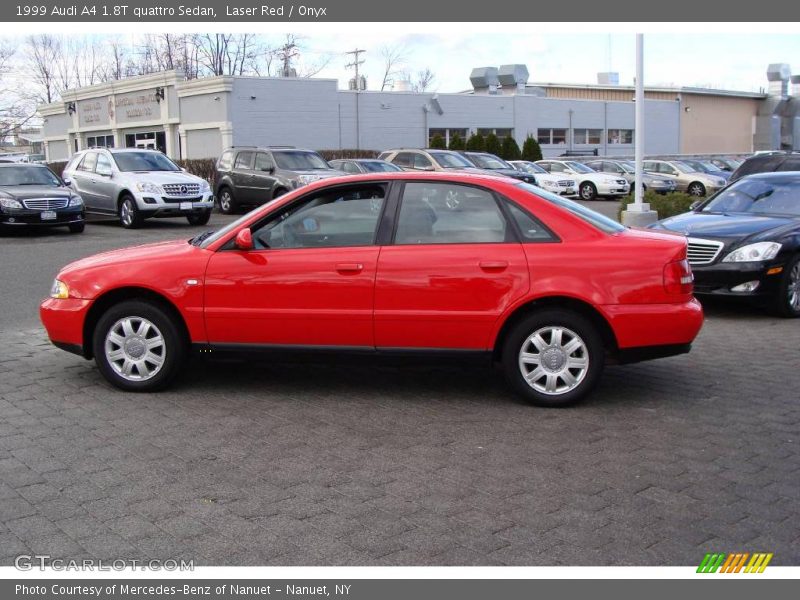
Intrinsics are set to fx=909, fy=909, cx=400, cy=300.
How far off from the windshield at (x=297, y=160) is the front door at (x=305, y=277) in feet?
57.7

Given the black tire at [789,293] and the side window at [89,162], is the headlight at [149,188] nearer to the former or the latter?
the side window at [89,162]

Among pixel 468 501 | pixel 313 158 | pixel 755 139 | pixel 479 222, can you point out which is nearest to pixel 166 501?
pixel 468 501

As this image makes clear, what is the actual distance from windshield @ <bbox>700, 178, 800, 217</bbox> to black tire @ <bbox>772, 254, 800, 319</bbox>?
1.09 m

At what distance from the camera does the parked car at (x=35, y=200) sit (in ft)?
62.0

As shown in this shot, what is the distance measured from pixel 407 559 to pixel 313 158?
2140cm

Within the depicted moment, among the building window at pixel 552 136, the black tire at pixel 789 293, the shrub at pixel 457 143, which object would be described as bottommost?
the black tire at pixel 789 293

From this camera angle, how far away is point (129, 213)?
816 inches

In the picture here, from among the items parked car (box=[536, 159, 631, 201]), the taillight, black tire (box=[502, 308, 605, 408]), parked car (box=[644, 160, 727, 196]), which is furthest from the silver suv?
parked car (box=[644, 160, 727, 196])

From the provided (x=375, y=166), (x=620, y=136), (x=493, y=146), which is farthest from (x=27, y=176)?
(x=620, y=136)

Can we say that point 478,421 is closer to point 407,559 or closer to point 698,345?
point 407,559

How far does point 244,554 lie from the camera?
4.04 metres

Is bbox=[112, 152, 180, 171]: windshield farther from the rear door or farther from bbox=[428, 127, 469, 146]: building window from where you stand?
bbox=[428, 127, 469, 146]: building window

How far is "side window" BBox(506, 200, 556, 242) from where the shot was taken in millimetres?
6332

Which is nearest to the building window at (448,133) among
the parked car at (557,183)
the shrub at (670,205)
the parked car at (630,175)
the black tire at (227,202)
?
the parked car at (630,175)
